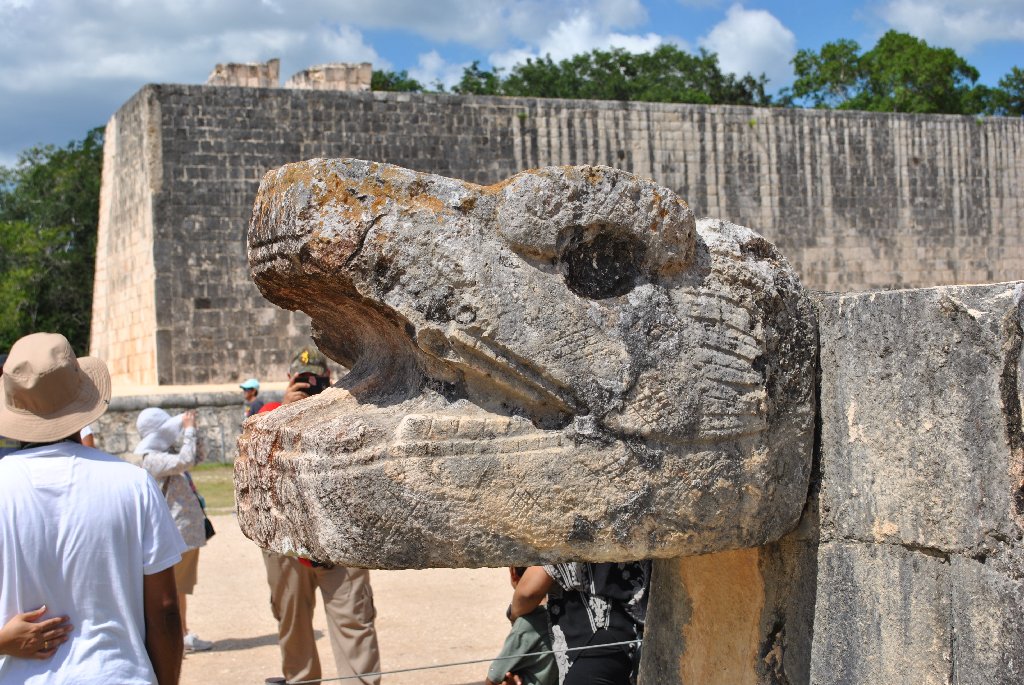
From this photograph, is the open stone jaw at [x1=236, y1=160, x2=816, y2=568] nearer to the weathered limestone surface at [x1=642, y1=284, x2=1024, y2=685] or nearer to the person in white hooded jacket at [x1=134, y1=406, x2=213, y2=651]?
the weathered limestone surface at [x1=642, y1=284, x2=1024, y2=685]

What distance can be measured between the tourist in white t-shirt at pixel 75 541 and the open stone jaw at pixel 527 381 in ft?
3.38

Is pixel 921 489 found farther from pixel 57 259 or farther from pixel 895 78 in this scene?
pixel 895 78

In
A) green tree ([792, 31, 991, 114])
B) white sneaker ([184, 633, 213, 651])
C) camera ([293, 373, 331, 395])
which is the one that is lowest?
white sneaker ([184, 633, 213, 651])

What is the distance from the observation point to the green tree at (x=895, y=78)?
38.2m

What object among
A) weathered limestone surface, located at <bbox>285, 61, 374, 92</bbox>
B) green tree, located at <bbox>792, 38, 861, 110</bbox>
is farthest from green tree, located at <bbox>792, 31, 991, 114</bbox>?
weathered limestone surface, located at <bbox>285, 61, 374, 92</bbox>

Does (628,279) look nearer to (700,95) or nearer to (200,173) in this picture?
(200,173)

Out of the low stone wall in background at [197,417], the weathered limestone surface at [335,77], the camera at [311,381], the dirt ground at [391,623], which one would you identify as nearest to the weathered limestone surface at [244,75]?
the weathered limestone surface at [335,77]

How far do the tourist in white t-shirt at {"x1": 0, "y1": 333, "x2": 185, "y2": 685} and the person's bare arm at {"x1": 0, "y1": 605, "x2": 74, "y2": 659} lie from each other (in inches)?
0.5

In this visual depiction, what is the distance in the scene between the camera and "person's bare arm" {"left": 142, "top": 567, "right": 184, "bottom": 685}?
2.98 m

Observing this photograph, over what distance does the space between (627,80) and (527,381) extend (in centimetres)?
4064

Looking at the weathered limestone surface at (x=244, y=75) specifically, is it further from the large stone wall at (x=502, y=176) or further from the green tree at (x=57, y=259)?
the green tree at (x=57, y=259)

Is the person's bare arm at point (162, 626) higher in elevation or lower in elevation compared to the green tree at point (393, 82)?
lower

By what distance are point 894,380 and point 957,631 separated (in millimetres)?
376

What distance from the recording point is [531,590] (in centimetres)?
410
